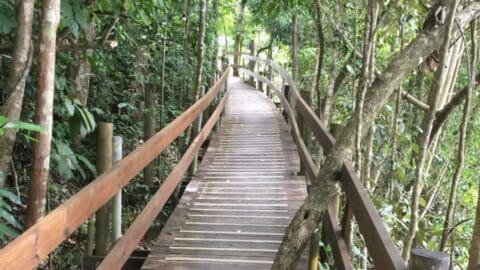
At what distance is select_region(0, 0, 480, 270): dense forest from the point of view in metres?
2.50

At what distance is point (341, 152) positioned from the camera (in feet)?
8.91

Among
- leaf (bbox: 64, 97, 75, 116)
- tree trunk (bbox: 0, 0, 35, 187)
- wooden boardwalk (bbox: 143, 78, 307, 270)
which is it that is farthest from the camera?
wooden boardwalk (bbox: 143, 78, 307, 270)

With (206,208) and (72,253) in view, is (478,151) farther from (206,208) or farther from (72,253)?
Answer: (72,253)

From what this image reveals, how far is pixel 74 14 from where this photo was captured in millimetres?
3051

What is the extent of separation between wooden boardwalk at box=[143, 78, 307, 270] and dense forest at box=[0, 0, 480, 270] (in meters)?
0.52

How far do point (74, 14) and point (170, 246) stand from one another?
1812 millimetres

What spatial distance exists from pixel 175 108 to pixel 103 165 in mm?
6205

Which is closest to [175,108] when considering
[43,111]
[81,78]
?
[81,78]

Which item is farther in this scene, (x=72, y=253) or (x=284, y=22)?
(x=284, y=22)

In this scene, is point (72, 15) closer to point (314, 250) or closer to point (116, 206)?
point (116, 206)

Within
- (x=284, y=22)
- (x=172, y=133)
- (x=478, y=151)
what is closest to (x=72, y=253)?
(x=172, y=133)

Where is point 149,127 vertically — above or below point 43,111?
below

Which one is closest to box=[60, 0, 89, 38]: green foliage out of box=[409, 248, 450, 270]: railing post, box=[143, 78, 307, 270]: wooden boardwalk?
box=[143, 78, 307, 270]: wooden boardwalk

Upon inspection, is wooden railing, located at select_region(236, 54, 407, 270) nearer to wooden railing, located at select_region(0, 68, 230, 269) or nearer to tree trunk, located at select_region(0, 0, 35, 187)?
wooden railing, located at select_region(0, 68, 230, 269)
